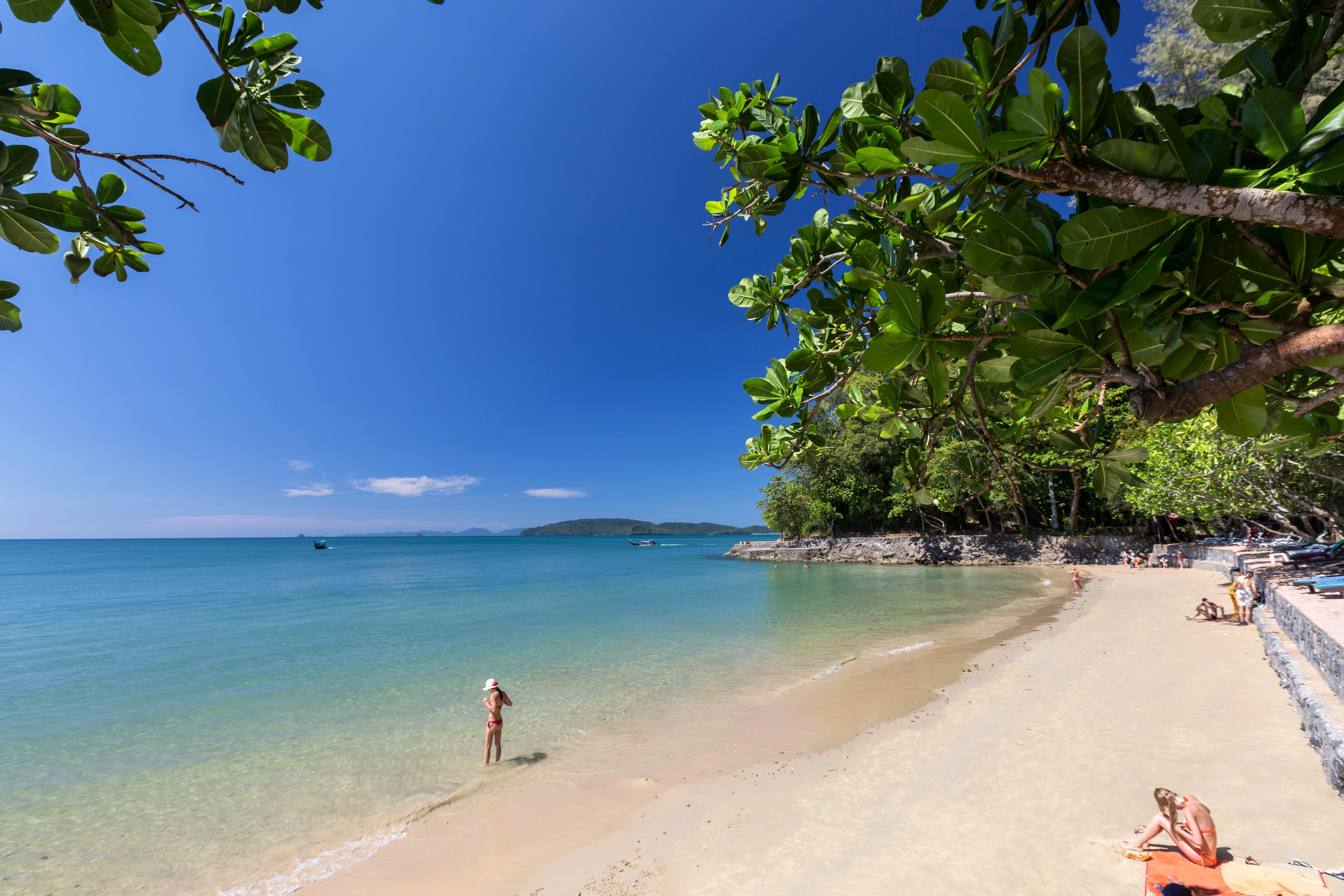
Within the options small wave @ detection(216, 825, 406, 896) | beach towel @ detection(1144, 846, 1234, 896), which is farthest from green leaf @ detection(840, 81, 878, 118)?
small wave @ detection(216, 825, 406, 896)

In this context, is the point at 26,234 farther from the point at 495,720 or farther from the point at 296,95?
the point at 495,720

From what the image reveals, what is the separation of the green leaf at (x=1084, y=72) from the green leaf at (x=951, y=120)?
161 mm

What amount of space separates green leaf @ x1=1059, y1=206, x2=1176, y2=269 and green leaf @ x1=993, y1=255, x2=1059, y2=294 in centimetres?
9

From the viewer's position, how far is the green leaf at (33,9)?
0.84 meters

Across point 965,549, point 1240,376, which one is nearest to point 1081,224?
point 1240,376

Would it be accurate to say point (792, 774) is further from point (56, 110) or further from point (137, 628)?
point (137, 628)

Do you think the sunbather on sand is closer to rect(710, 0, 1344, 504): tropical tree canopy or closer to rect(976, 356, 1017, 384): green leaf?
rect(710, 0, 1344, 504): tropical tree canopy

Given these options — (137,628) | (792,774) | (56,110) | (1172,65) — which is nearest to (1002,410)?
(56,110)

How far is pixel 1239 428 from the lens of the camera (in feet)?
A: 4.81

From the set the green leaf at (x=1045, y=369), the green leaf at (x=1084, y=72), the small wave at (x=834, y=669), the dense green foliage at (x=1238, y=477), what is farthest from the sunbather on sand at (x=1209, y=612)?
the green leaf at (x=1084, y=72)

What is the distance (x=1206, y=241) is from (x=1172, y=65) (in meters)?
17.4

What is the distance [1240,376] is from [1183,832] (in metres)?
4.06

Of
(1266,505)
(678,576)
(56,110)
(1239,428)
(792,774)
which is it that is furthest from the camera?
(678,576)

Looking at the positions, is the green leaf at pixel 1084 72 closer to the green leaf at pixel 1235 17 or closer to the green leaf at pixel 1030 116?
the green leaf at pixel 1030 116
